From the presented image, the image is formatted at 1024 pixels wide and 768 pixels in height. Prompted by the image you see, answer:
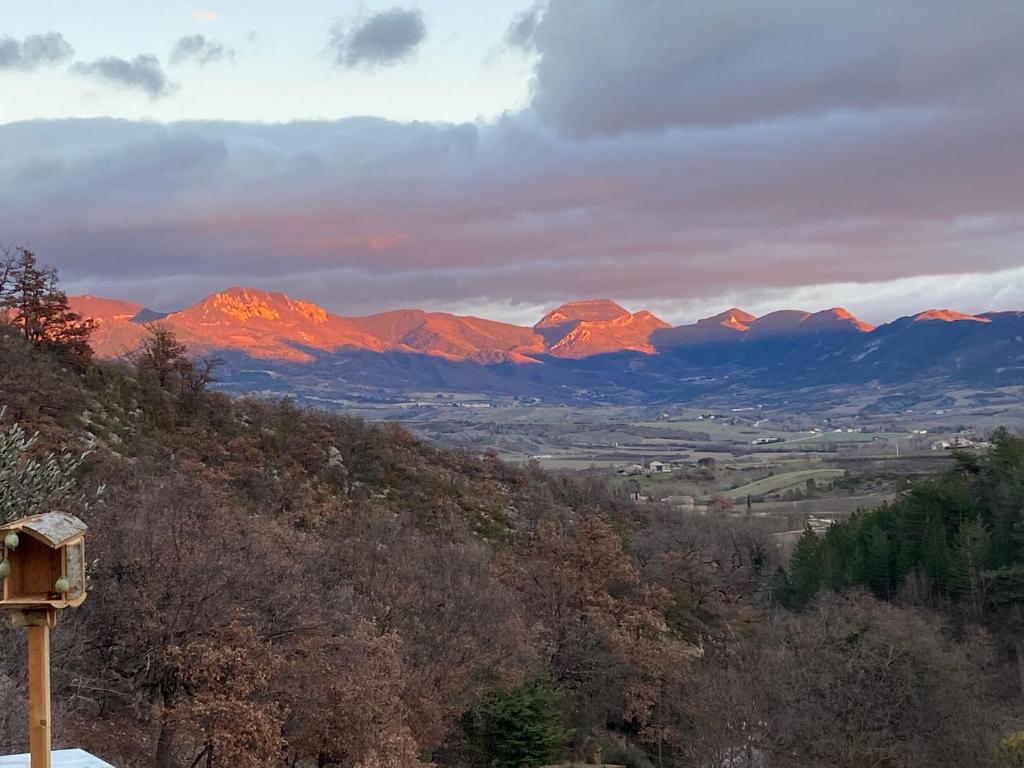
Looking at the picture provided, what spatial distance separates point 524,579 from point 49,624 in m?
35.4

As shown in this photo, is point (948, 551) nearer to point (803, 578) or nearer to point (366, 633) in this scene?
point (803, 578)

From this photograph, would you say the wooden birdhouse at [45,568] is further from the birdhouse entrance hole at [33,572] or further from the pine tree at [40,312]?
the pine tree at [40,312]

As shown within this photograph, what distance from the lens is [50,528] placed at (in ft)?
18.0

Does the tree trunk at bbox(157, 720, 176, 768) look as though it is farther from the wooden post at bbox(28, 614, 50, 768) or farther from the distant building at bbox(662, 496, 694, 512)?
the distant building at bbox(662, 496, 694, 512)

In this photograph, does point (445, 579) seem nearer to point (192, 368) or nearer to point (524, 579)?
point (524, 579)

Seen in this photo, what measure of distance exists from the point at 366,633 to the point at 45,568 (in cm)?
1644

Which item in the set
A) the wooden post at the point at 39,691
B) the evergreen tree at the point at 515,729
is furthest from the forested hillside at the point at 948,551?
the wooden post at the point at 39,691

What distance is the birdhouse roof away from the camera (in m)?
5.38

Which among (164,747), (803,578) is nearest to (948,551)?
(803,578)

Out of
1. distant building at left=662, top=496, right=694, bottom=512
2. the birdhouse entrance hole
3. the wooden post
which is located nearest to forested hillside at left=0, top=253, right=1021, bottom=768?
the wooden post

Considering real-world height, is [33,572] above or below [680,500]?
above

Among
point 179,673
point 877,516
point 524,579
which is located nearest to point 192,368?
point 524,579

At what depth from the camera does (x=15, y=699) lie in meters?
15.8

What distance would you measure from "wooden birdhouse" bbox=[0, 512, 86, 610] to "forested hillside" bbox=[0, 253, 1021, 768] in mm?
10817
